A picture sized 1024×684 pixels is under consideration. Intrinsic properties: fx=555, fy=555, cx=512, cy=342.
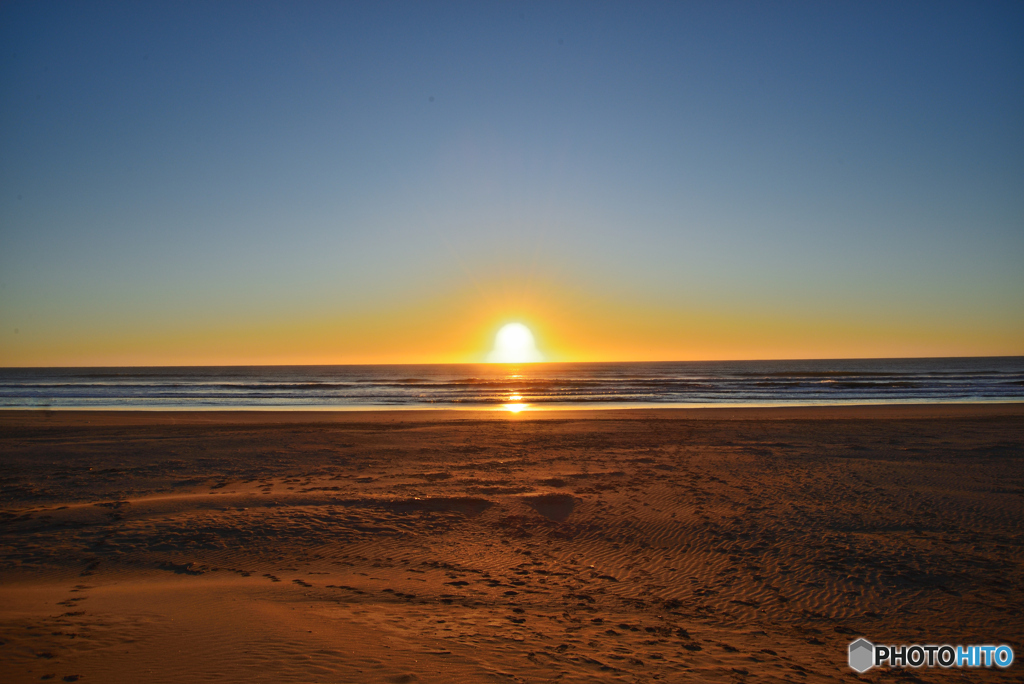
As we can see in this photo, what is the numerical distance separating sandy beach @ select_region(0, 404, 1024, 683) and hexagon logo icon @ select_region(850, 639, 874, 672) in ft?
0.39

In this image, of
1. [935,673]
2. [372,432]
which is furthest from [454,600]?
[372,432]

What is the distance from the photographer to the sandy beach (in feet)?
16.3

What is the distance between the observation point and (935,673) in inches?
197

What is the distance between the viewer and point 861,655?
5309mm

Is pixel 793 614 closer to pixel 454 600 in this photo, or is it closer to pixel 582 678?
pixel 582 678

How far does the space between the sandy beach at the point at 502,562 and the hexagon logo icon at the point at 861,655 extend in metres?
0.12

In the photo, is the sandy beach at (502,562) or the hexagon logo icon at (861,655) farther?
the hexagon logo icon at (861,655)

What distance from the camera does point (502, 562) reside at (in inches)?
306

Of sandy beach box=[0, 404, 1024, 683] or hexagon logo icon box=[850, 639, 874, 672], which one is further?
hexagon logo icon box=[850, 639, 874, 672]

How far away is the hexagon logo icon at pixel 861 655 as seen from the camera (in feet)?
16.6

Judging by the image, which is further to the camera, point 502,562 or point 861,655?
point 502,562

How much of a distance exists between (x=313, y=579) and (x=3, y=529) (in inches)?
227

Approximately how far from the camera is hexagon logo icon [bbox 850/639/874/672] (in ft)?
16.6

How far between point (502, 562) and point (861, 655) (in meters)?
4.26
